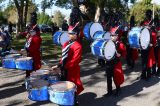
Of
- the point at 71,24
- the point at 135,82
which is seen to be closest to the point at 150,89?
the point at 135,82

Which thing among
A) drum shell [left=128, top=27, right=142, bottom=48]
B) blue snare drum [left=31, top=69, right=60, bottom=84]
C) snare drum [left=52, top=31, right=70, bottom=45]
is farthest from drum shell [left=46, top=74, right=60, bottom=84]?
snare drum [left=52, top=31, right=70, bottom=45]

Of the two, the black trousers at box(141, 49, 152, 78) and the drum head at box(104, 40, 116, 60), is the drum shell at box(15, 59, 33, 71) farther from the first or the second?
the black trousers at box(141, 49, 152, 78)

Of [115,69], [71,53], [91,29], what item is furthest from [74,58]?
[91,29]

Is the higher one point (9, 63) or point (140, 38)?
point (140, 38)

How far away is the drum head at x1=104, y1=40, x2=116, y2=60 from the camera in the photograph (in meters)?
7.97

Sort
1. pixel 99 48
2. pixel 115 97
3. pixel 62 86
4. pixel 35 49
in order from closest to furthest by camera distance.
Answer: pixel 62 86 < pixel 99 48 < pixel 115 97 < pixel 35 49

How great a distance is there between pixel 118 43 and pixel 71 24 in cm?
162

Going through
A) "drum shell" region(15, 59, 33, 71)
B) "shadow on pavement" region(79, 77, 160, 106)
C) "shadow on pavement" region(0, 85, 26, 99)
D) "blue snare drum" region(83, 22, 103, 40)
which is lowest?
"shadow on pavement" region(79, 77, 160, 106)

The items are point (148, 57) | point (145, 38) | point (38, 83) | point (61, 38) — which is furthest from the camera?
point (61, 38)

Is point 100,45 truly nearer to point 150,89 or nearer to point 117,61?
point 117,61

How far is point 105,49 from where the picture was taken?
7910mm

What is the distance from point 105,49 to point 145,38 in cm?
199

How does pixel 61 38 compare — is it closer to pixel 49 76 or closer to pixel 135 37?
pixel 135 37

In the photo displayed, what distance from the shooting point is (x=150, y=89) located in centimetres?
915
